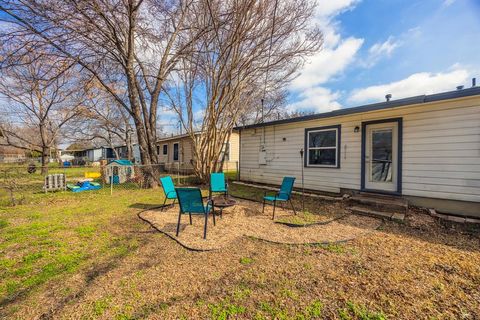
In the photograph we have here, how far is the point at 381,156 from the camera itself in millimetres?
6168

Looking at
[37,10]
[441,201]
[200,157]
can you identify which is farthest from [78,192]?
[441,201]

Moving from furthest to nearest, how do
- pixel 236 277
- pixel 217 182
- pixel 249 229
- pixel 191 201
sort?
1. pixel 217 182
2. pixel 249 229
3. pixel 191 201
4. pixel 236 277

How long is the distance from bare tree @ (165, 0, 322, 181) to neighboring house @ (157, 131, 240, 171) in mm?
4014

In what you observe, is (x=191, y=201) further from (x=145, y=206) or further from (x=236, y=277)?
(x=145, y=206)

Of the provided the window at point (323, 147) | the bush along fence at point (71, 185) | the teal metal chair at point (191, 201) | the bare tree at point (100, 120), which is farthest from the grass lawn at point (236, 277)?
the bare tree at point (100, 120)

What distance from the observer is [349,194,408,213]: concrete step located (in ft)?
17.2

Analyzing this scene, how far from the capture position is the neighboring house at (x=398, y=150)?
4.80 m

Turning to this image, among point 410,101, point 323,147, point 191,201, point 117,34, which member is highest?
point 117,34

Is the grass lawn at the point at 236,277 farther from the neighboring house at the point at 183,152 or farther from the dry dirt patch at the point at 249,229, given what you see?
the neighboring house at the point at 183,152

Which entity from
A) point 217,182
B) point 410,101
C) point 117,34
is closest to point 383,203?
point 410,101

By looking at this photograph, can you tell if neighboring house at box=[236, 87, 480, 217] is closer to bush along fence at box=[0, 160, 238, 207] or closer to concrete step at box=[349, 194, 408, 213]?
concrete step at box=[349, 194, 408, 213]

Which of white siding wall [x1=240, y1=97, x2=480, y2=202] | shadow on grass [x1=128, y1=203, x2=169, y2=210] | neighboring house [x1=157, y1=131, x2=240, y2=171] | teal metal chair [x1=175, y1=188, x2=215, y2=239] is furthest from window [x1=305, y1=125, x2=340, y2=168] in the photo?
neighboring house [x1=157, y1=131, x2=240, y2=171]

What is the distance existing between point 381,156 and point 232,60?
548 cm

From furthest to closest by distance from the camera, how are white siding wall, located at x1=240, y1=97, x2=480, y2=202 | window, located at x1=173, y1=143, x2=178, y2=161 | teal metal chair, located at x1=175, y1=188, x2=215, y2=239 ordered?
1. window, located at x1=173, y1=143, x2=178, y2=161
2. white siding wall, located at x1=240, y1=97, x2=480, y2=202
3. teal metal chair, located at x1=175, y1=188, x2=215, y2=239
